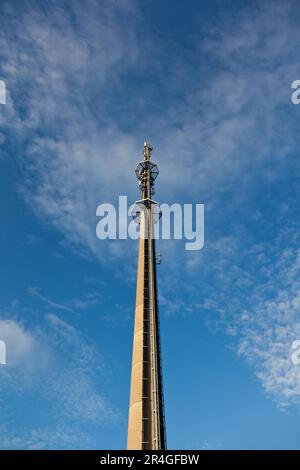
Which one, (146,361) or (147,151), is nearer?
(146,361)

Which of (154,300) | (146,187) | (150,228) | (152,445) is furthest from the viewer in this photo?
(146,187)

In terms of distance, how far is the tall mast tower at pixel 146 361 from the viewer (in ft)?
118

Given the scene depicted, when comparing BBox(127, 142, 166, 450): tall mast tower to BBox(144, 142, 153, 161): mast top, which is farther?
BBox(144, 142, 153, 161): mast top

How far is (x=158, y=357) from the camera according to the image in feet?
135

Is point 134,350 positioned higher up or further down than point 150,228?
further down

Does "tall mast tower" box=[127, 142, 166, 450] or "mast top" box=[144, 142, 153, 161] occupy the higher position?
"mast top" box=[144, 142, 153, 161]

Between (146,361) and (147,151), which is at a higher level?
(147,151)

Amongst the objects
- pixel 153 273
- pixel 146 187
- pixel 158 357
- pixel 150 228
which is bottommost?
pixel 158 357

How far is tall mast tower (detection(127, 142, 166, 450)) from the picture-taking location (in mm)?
36094

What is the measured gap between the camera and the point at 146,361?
40.3m

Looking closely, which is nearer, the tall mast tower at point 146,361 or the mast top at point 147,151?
the tall mast tower at point 146,361
